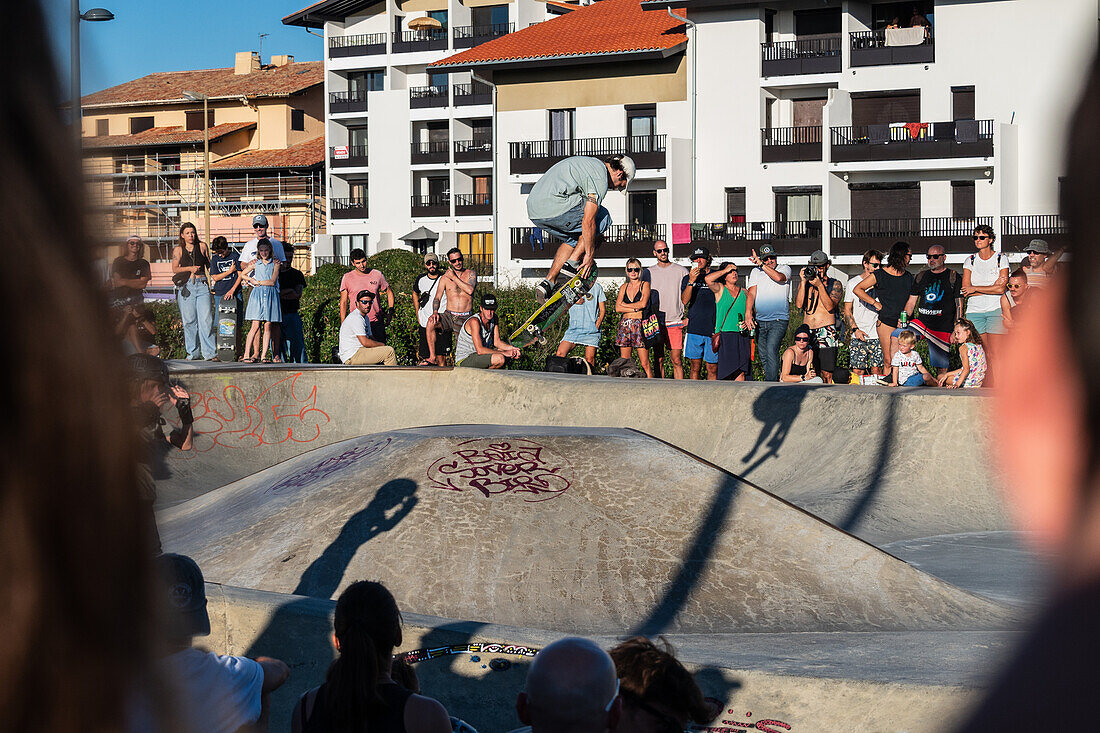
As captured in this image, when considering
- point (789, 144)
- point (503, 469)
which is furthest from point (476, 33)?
point (503, 469)

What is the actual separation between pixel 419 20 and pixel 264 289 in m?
38.2

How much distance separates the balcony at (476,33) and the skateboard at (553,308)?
37.7 metres

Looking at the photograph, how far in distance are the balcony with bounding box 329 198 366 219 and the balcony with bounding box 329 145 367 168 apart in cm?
165

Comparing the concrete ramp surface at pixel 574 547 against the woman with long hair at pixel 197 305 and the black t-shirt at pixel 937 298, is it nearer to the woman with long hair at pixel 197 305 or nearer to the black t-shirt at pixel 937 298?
the black t-shirt at pixel 937 298

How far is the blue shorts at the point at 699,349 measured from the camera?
11750 millimetres

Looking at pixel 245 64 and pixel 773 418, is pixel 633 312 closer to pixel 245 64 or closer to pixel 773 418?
pixel 773 418

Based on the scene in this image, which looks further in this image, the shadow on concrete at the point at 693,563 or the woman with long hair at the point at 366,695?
the shadow on concrete at the point at 693,563

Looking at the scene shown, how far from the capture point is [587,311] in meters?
11.8

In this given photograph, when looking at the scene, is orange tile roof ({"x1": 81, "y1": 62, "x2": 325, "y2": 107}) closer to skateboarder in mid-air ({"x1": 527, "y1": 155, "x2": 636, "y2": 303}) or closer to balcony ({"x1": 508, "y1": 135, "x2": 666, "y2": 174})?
balcony ({"x1": 508, "y1": 135, "x2": 666, "y2": 174})

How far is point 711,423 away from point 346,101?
43.3m

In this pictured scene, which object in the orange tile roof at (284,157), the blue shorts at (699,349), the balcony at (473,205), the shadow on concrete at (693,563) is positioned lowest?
the shadow on concrete at (693,563)

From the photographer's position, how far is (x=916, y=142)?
33125 mm

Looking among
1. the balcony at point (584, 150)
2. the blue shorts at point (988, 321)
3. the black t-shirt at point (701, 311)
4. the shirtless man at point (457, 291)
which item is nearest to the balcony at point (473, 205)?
the balcony at point (584, 150)

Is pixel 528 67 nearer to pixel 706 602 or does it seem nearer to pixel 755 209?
pixel 755 209
